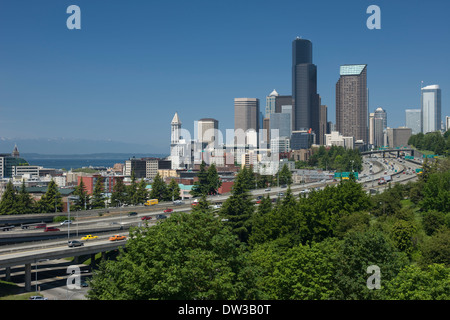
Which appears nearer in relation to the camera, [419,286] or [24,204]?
[419,286]

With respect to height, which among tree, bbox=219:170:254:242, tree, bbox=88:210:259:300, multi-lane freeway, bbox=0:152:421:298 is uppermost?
tree, bbox=88:210:259:300

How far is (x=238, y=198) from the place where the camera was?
41125 mm

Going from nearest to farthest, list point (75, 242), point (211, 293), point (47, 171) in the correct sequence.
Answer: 1. point (211, 293)
2. point (75, 242)
3. point (47, 171)

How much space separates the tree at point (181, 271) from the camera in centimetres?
1384

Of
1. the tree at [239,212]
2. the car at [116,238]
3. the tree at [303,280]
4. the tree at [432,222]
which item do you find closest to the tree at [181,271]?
the tree at [303,280]

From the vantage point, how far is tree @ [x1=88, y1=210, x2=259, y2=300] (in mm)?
13838

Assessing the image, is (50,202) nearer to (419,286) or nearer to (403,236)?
(403,236)

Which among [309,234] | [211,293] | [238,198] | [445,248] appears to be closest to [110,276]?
[211,293]

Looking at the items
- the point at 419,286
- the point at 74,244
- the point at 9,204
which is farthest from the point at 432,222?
the point at 9,204

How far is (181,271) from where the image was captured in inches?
540

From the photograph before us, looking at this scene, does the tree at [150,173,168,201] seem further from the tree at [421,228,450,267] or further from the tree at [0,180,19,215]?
the tree at [421,228,450,267]

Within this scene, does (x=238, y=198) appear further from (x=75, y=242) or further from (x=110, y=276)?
(x=110, y=276)

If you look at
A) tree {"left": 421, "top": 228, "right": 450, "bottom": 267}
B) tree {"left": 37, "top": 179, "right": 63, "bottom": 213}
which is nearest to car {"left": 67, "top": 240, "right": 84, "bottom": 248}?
tree {"left": 421, "top": 228, "right": 450, "bottom": 267}
